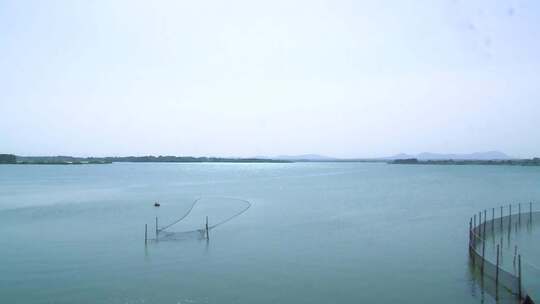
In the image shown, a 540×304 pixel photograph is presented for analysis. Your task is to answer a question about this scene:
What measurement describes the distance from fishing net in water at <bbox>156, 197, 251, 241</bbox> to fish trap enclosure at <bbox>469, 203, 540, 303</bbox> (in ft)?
56.0

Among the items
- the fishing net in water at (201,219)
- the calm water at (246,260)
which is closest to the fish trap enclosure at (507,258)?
the calm water at (246,260)

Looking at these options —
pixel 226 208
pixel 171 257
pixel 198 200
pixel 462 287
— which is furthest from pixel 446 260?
pixel 198 200

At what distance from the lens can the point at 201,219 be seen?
42125 millimetres

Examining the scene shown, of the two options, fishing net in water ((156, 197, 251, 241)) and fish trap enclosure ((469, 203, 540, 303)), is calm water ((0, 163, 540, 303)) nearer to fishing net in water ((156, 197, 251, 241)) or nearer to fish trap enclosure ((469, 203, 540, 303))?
fishing net in water ((156, 197, 251, 241))

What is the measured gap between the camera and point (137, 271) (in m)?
22.9

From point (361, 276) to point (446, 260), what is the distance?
20.9 ft

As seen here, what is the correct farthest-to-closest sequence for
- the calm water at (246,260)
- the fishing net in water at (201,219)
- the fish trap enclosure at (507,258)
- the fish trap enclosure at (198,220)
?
the fishing net in water at (201,219)
the fish trap enclosure at (198,220)
the calm water at (246,260)
the fish trap enclosure at (507,258)

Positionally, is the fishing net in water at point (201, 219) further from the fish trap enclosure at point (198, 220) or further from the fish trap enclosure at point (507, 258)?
the fish trap enclosure at point (507, 258)

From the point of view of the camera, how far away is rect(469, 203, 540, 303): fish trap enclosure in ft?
63.6

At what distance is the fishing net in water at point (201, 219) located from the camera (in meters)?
32.2

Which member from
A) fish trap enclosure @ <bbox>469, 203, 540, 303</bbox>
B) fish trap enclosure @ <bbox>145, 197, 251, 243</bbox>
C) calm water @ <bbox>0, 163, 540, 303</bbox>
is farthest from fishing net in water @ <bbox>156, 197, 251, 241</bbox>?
fish trap enclosure @ <bbox>469, 203, 540, 303</bbox>

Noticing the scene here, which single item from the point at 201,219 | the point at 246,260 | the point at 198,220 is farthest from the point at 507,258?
the point at 201,219

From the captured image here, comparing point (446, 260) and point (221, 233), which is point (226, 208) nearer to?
point (221, 233)

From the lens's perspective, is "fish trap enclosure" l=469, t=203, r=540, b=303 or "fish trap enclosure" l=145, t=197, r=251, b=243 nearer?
"fish trap enclosure" l=469, t=203, r=540, b=303
